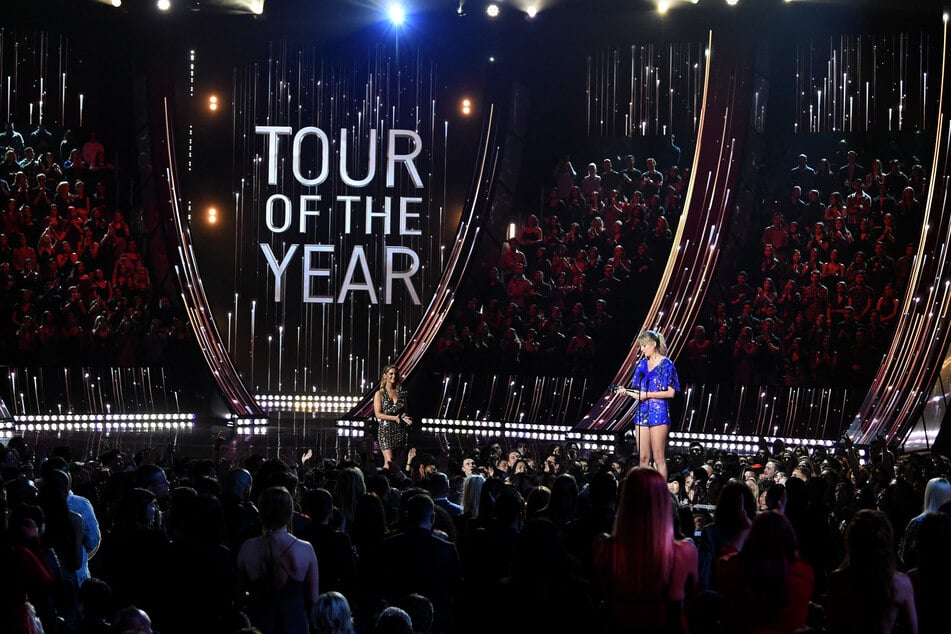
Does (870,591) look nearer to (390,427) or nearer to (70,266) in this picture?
(390,427)

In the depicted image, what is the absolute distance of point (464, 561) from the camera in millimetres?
4434

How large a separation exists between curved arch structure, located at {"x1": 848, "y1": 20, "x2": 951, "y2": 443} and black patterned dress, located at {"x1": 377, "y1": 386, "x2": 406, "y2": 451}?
16.5 feet

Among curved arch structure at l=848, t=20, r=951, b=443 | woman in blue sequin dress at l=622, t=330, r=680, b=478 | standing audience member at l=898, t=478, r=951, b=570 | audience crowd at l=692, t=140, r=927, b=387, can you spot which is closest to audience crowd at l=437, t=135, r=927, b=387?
audience crowd at l=692, t=140, r=927, b=387

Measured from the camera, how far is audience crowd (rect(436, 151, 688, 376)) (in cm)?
1592

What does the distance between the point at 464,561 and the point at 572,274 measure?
1192cm

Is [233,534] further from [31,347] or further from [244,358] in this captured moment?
[244,358]

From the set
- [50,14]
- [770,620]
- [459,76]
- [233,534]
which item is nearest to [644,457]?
[233,534]

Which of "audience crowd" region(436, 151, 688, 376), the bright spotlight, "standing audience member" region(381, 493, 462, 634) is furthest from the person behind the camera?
the bright spotlight

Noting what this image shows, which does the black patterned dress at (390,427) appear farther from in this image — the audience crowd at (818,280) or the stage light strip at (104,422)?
the stage light strip at (104,422)

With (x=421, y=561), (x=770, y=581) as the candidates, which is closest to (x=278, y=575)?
(x=421, y=561)

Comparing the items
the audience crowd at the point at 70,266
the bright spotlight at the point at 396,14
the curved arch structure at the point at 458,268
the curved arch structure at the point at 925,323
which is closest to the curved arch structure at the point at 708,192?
the curved arch structure at the point at 925,323

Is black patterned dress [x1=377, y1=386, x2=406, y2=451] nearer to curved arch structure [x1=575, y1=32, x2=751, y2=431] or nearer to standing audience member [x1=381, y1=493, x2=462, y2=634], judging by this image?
curved arch structure [x1=575, y1=32, x2=751, y2=431]

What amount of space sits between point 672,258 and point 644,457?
5581 mm

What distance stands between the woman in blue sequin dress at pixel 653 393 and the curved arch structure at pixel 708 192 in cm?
522
